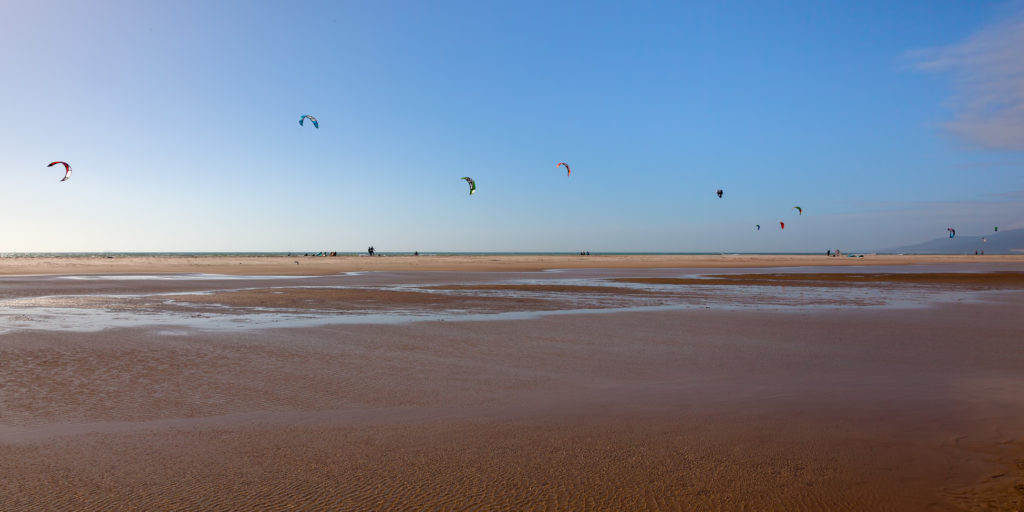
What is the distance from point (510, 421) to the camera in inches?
258

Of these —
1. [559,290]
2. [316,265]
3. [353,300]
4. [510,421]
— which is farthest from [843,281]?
[316,265]

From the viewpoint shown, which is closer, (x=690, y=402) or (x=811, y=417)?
(x=811, y=417)

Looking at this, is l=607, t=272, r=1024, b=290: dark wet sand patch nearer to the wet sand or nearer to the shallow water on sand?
the shallow water on sand

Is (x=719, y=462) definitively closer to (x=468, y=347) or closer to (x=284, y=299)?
(x=468, y=347)

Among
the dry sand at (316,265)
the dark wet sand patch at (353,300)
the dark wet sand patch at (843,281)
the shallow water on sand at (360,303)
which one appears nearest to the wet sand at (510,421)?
the shallow water on sand at (360,303)

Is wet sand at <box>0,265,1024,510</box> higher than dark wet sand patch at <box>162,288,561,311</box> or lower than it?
lower

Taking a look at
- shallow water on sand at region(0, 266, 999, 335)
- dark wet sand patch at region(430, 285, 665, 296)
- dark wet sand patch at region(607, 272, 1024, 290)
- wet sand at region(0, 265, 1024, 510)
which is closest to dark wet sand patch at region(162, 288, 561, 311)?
shallow water on sand at region(0, 266, 999, 335)

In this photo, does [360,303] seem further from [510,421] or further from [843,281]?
[843,281]

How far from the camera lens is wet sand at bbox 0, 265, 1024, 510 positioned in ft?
14.9

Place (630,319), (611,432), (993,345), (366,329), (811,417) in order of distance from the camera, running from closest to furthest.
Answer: (611,432) → (811,417) → (993,345) → (366,329) → (630,319)

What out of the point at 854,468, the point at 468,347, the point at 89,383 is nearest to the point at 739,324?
the point at 468,347

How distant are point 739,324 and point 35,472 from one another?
1423cm

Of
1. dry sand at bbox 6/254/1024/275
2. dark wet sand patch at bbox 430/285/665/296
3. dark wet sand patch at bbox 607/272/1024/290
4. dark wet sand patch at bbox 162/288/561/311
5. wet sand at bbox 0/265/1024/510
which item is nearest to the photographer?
wet sand at bbox 0/265/1024/510

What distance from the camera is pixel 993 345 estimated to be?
38.3ft
